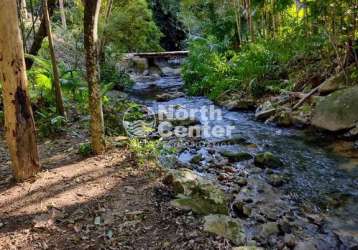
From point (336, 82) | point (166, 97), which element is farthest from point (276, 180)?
point (166, 97)

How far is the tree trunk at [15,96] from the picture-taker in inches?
163

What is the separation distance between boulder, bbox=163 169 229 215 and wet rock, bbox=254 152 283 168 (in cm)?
179

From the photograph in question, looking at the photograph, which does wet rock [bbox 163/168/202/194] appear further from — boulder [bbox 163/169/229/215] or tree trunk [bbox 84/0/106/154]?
tree trunk [bbox 84/0/106/154]

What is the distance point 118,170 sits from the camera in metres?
5.00

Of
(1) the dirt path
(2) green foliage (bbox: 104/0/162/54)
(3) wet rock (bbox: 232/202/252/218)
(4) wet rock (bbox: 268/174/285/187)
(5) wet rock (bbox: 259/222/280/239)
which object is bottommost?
(4) wet rock (bbox: 268/174/285/187)

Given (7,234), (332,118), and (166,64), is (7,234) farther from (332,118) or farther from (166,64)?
(166,64)

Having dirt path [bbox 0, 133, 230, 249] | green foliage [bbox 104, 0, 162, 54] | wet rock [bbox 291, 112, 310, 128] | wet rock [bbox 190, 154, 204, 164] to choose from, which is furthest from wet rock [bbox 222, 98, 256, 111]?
green foliage [bbox 104, 0, 162, 54]

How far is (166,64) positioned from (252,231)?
20.1 meters

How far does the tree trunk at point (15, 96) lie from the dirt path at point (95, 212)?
11.8 inches

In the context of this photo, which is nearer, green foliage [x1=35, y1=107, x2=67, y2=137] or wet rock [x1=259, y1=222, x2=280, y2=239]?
wet rock [x1=259, y1=222, x2=280, y2=239]

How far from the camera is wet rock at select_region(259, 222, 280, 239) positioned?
407 cm

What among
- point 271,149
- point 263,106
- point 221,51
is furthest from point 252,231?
point 221,51

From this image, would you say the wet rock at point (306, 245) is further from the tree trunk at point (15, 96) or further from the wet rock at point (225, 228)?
the tree trunk at point (15, 96)

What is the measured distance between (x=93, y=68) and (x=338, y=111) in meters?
5.29
